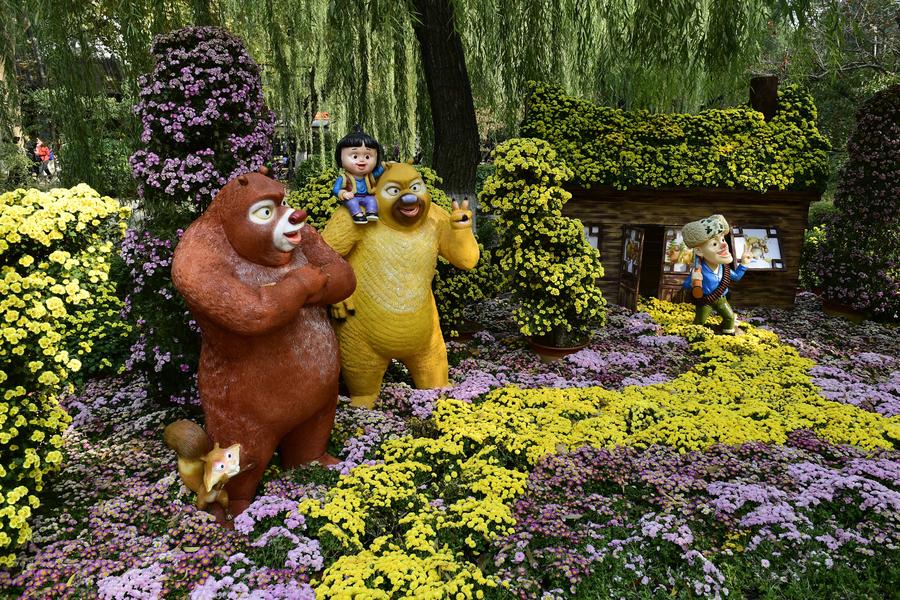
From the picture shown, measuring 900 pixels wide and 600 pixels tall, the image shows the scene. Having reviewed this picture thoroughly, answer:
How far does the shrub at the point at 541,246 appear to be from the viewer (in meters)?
5.00

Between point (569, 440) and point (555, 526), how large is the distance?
0.87 m

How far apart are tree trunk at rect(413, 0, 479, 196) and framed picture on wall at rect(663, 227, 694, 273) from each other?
98.3 inches

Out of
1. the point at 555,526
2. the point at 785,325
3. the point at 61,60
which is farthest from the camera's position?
the point at 785,325

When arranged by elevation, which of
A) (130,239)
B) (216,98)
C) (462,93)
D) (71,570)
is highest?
(462,93)

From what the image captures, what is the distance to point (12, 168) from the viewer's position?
30.8 ft

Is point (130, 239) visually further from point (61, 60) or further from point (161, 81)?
point (61, 60)

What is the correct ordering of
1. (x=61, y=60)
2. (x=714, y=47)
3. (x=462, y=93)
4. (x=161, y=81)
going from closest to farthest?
1. (x=161, y=81)
2. (x=61, y=60)
3. (x=714, y=47)
4. (x=462, y=93)

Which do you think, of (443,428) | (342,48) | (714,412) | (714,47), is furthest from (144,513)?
(714,47)

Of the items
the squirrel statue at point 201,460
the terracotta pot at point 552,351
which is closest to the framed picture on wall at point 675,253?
the terracotta pot at point 552,351

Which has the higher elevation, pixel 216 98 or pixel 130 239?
pixel 216 98

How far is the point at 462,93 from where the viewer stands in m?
5.98

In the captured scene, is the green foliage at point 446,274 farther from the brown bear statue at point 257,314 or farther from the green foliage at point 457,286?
the brown bear statue at point 257,314

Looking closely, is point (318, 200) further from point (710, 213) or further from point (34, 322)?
point (710, 213)

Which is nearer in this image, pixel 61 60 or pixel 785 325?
pixel 61 60
